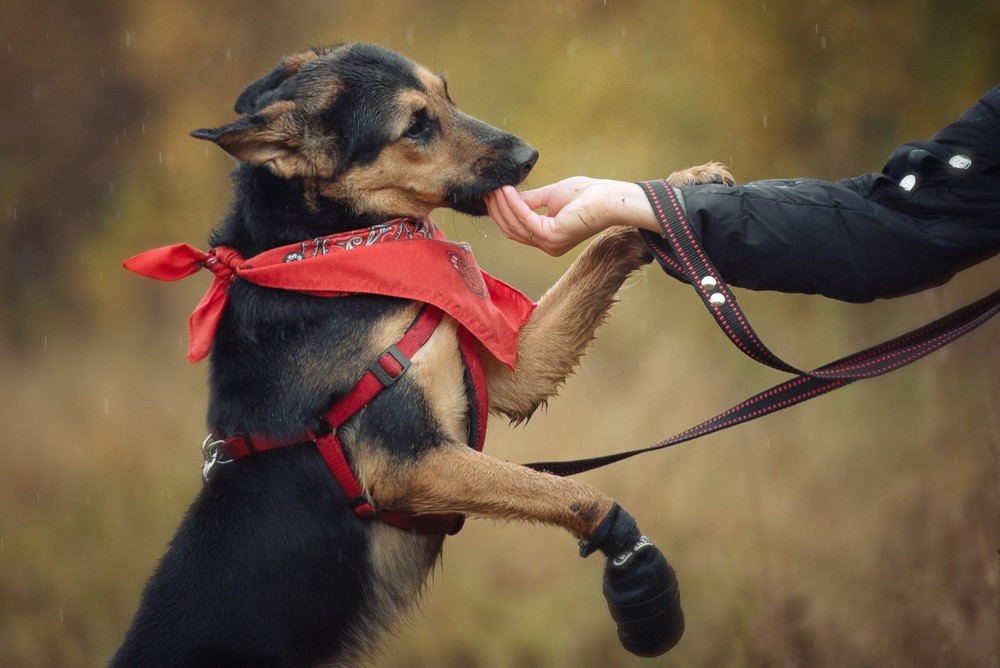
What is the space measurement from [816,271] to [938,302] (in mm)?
2662

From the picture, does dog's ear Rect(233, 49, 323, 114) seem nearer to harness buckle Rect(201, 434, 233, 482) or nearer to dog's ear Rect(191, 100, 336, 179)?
dog's ear Rect(191, 100, 336, 179)

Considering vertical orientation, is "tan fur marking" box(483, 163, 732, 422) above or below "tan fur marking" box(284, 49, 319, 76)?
below

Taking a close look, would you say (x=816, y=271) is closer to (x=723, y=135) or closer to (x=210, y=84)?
(x=723, y=135)

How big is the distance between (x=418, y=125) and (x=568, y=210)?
1.69 feet

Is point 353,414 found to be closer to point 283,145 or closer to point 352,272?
point 352,272

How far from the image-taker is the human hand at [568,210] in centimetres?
265

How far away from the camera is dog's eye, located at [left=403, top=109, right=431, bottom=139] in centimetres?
286

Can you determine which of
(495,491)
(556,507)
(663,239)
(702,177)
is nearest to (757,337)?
(663,239)

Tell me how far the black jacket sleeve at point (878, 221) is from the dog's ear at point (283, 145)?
0.98 meters

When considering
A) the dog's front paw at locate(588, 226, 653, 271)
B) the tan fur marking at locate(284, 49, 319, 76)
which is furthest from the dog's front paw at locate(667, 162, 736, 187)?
the tan fur marking at locate(284, 49, 319, 76)

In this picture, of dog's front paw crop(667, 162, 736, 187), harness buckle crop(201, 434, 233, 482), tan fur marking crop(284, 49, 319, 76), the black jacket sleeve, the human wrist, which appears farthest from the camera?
tan fur marking crop(284, 49, 319, 76)

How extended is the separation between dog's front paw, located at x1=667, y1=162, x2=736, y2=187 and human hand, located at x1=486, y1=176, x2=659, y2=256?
0.24 metres

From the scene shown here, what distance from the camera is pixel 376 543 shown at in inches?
112

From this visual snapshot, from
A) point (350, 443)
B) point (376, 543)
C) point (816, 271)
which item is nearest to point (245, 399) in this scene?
point (350, 443)
